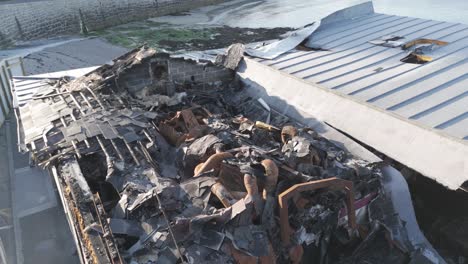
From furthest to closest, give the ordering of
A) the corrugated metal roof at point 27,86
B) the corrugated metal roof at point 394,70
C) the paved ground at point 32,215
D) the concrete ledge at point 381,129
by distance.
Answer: the corrugated metal roof at point 27,86 → the corrugated metal roof at point 394,70 → the paved ground at point 32,215 → the concrete ledge at point 381,129

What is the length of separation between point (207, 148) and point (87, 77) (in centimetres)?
601

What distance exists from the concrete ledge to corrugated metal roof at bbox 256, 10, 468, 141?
269 millimetres

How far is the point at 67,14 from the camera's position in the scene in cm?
3494

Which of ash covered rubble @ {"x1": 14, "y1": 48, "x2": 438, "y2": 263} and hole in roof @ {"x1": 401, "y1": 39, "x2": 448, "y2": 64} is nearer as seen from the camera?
ash covered rubble @ {"x1": 14, "y1": 48, "x2": 438, "y2": 263}

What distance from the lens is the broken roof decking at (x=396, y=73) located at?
352 inches

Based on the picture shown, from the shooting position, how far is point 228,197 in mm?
6320

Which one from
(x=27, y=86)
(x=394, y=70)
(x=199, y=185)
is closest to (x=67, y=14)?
(x=27, y=86)

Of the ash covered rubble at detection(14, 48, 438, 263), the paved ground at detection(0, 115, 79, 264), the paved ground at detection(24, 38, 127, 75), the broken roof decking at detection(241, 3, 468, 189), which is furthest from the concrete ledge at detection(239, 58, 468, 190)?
the paved ground at detection(24, 38, 127, 75)

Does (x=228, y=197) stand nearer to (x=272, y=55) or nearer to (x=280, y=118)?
(x=280, y=118)

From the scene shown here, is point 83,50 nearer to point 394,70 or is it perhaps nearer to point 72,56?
point 72,56

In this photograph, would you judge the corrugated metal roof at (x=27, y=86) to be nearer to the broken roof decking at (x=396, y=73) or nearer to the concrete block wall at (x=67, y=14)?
the broken roof decking at (x=396, y=73)

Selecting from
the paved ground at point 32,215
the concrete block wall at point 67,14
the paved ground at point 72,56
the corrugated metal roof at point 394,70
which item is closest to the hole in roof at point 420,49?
the corrugated metal roof at point 394,70

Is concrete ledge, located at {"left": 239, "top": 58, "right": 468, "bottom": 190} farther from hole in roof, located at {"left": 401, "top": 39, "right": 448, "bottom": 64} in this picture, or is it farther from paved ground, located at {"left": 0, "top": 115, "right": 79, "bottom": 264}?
paved ground, located at {"left": 0, "top": 115, "right": 79, "bottom": 264}

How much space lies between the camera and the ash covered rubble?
586cm
